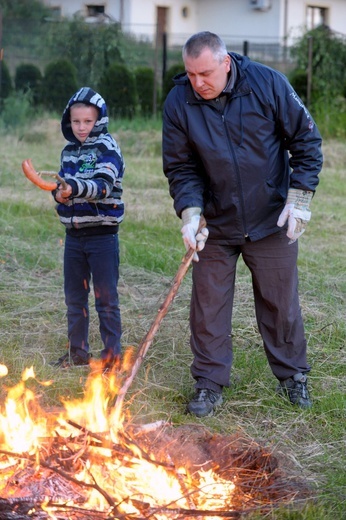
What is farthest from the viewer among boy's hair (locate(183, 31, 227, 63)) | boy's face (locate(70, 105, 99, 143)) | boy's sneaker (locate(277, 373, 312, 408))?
boy's face (locate(70, 105, 99, 143))

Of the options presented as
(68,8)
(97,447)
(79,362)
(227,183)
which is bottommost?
(79,362)

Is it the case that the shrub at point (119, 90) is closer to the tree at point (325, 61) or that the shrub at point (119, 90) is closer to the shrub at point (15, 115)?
the shrub at point (15, 115)

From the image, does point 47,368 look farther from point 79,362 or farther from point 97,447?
point 97,447

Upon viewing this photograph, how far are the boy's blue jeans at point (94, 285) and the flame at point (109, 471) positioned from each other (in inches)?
61.8

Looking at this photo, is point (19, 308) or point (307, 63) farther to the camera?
point (307, 63)

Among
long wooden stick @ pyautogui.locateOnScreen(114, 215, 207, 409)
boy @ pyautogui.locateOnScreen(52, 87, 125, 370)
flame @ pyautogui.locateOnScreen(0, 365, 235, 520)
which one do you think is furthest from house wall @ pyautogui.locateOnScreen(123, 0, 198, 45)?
flame @ pyautogui.locateOnScreen(0, 365, 235, 520)

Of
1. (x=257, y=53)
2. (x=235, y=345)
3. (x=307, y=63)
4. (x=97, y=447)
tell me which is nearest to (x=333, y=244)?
(x=235, y=345)

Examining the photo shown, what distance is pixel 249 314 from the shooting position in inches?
243

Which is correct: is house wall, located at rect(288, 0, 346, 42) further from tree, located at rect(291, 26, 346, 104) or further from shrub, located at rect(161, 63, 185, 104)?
shrub, located at rect(161, 63, 185, 104)

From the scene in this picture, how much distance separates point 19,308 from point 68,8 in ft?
77.3

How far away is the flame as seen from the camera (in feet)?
10.5

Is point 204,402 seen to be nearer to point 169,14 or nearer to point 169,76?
point 169,76

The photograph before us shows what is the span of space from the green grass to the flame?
259 mm

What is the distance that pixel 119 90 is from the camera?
56.2ft
